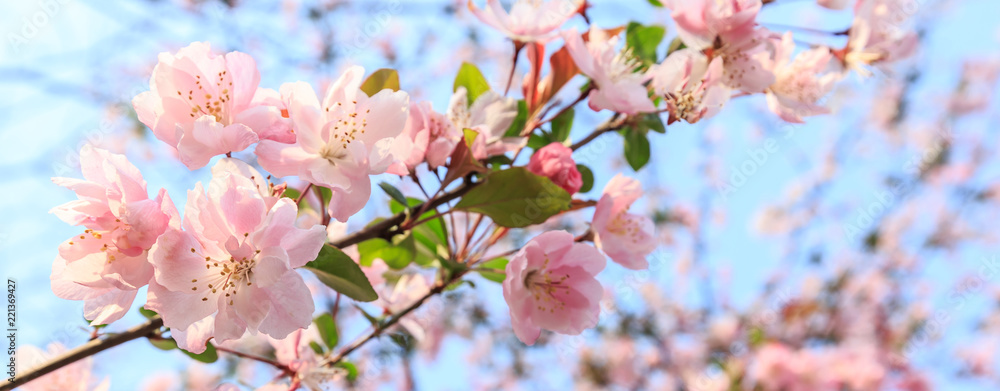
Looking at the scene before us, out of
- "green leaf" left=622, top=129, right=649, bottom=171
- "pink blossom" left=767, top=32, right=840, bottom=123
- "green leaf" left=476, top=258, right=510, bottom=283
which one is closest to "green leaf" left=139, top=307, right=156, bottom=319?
"green leaf" left=476, top=258, right=510, bottom=283

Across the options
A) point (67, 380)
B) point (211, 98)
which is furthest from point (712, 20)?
point (67, 380)

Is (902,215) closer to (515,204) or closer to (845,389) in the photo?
(845,389)

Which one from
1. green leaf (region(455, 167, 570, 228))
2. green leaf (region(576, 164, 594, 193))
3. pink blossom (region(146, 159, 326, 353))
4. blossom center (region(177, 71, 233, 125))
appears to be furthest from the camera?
green leaf (region(576, 164, 594, 193))

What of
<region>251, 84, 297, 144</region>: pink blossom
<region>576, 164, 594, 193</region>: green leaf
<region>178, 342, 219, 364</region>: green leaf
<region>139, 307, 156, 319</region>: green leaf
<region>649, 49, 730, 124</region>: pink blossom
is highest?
<region>251, 84, 297, 144</region>: pink blossom

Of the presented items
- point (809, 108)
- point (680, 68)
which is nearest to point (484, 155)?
point (680, 68)

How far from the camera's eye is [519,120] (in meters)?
1.11

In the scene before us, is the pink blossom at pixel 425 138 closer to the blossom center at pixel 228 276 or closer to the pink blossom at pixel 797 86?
the blossom center at pixel 228 276

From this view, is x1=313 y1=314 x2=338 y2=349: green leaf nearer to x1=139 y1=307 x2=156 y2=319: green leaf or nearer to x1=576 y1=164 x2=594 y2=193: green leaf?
x1=139 y1=307 x2=156 y2=319: green leaf

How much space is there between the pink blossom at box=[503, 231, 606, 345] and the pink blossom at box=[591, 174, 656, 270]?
0.19 feet

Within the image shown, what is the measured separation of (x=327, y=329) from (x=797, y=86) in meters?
1.09

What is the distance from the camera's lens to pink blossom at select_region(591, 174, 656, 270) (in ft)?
3.35

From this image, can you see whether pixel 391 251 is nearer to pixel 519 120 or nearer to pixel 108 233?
pixel 519 120

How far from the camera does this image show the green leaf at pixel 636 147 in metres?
1.15

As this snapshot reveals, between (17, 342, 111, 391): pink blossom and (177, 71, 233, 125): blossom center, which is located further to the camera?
(17, 342, 111, 391): pink blossom
